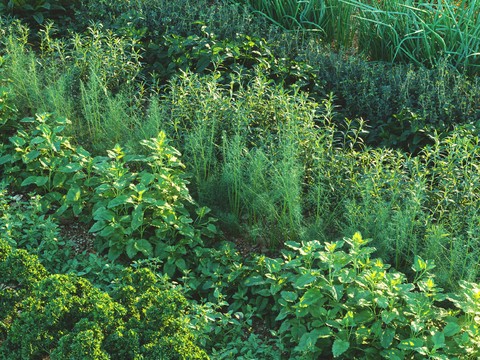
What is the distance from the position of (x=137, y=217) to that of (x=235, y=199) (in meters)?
0.78

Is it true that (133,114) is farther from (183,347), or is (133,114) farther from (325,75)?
(183,347)

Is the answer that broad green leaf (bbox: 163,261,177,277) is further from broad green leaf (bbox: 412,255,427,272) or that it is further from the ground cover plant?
broad green leaf (bbox: 412,255,427,272)

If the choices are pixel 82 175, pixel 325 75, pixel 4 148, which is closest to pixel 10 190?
pixel 4 148

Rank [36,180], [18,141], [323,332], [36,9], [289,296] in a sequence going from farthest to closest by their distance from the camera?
[36,9] < [18,141] < [36,180] < [289,296] < [323,332]

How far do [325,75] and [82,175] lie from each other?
2.48m

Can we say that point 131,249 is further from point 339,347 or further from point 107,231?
point 339,347

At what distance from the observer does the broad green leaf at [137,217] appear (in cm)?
463

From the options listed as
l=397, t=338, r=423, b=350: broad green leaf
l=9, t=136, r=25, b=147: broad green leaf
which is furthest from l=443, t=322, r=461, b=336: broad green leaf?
l=9, t=136, r=25, b=147: broad green leaf

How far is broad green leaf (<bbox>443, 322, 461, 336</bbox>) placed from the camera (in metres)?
3.82

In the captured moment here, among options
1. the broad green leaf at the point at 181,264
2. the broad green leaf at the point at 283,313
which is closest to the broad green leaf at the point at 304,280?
the broad green leaf at the point at 283,313

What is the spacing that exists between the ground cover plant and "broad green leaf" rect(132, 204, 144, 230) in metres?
0.01

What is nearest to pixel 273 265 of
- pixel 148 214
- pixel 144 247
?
pixel 144 247

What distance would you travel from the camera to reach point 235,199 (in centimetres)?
518

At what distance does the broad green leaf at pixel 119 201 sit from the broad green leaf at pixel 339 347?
1.55m
